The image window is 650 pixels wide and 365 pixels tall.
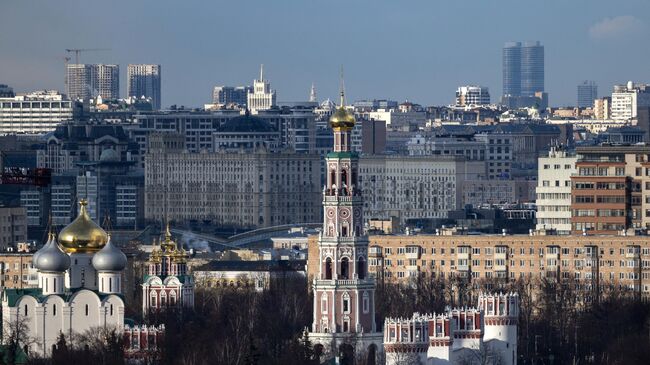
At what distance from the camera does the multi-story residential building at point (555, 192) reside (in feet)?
439

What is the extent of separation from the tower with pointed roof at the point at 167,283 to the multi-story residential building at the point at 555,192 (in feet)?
67.5

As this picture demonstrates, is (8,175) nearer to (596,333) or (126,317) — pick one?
(126,317)

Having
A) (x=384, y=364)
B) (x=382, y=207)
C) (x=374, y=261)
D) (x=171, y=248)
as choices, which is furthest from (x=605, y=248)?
(x=382, y=207)

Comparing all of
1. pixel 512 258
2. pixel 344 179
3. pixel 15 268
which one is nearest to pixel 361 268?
pixel 344 179

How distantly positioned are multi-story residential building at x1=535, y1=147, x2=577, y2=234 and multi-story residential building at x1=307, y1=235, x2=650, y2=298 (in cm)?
817

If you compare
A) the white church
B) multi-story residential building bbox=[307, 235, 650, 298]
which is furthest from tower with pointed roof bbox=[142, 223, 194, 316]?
multi-story residential building bbox=[307, 235, 650, 298]

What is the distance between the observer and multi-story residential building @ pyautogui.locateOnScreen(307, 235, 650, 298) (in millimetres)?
122062

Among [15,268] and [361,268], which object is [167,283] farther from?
[15,268]

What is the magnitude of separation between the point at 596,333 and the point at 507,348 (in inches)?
333

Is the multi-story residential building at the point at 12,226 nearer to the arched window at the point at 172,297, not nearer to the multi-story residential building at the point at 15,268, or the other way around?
the multi-story residential building at the point at 15,268

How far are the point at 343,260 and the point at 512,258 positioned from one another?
22864mm

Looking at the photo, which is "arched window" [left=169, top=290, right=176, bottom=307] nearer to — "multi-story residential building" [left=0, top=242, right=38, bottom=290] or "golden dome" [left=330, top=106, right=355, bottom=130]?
"multi-story residential building" [left=0, top=242, right=38, bottom=290]

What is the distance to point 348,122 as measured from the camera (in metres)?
103

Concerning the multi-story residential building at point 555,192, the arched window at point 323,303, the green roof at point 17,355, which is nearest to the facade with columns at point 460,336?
the arched window at point 323,303
